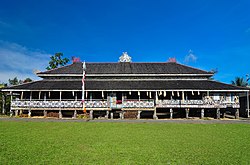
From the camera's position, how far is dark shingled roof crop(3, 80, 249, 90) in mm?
22875

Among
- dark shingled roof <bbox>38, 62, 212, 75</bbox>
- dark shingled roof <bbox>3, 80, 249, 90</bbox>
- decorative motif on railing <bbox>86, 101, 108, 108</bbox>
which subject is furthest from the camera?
dark shingled roof <bbox>38, 62, 212, 75</bbox>

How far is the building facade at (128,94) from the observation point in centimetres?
2262

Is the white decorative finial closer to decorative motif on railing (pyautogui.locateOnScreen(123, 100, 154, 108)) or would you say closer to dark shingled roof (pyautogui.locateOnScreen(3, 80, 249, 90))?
dark shingled roof (pyautogui.locateOnScreen(3, 80, 249, 90))

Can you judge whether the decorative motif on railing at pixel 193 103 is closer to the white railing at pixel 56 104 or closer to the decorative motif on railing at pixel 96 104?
the decorative motif on railing at pixel 96 104

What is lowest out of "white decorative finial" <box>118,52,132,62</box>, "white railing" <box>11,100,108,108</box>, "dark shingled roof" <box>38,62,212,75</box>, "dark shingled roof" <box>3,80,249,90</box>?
"white railing" <box>11,100,108,108</box>

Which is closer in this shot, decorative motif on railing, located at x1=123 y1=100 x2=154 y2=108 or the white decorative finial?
decorative motif on railing, located at x1=123 y1=100 x2=154 y2=108

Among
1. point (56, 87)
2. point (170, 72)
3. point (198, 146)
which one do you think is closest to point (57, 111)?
point (56, 87)

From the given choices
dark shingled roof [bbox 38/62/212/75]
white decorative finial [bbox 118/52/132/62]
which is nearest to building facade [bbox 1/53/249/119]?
dark shingled roof [bbox 38/62/212/75]

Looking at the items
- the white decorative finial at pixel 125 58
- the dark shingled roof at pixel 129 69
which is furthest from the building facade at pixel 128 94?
the white decorative finial at pixel 125 58

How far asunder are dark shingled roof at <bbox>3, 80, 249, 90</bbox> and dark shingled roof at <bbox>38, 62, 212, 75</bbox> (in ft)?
6.25

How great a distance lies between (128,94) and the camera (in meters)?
24.7

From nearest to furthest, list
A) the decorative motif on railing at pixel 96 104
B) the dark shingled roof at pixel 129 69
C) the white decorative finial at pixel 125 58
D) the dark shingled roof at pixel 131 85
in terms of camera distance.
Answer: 1. the decorative motif on railing at pixel 96 104
2. the dark shingled roof at pixel 131 85
3. the dark shingled roof at pixel 129 69
4. the white decorative finial at pixel 125 58

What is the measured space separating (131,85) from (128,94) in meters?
1.48

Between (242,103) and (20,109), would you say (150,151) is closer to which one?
(20,109)
